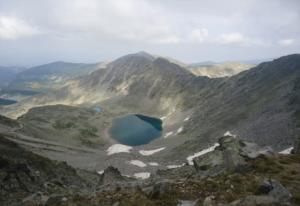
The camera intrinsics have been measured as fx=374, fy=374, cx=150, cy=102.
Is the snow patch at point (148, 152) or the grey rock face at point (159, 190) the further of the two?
the snow patch at point (148, 152)

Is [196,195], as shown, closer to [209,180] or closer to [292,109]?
[209,180]

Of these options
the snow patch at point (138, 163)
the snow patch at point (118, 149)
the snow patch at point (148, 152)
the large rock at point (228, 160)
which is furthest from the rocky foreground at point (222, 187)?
the snow patch at point (118, 149)

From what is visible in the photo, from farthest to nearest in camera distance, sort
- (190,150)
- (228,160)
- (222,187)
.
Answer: (190,150) < (228,160) < (222,187)

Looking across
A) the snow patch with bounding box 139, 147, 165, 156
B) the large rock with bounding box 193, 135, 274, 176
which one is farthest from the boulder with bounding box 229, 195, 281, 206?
the snow patch with bounding box 139, 147, 165, 156

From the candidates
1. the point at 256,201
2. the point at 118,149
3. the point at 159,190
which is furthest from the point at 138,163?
the point at 256,201

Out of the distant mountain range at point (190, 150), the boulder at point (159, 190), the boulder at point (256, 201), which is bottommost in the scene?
the distant mountain range at point (190, 150)

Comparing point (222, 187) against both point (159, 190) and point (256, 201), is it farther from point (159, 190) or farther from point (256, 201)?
point (159, 190)

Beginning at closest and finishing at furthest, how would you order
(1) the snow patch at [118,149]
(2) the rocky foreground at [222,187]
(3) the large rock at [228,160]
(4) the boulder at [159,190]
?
(2) the rocky foreground at [222,187]
(4) the boulder at [159,190]
(3) the large rock at [228,160]
(1) the snow patch at [118,149]

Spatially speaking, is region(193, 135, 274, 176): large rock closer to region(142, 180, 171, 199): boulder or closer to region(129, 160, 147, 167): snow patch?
region(142, 180, 171, 199): boulder

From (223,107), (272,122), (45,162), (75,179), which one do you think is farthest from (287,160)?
(223,107)

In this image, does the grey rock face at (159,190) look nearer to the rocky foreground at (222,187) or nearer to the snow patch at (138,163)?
the rocky foreground at (222,187)

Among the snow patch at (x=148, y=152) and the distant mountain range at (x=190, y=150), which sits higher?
the distant mountain range at (x=190, y=150)
